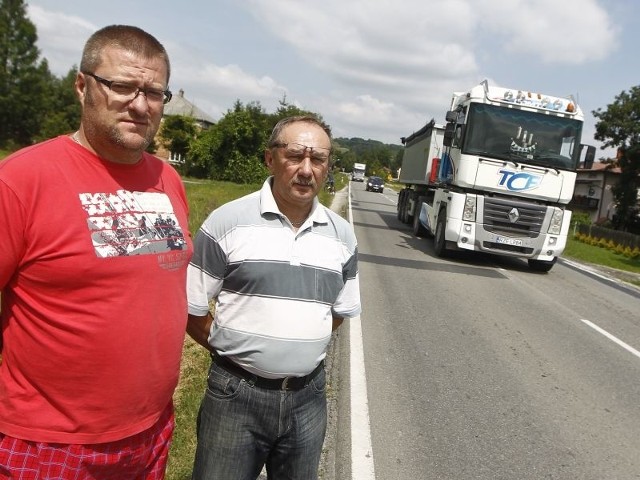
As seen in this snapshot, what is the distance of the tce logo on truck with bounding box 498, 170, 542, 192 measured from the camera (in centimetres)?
1075

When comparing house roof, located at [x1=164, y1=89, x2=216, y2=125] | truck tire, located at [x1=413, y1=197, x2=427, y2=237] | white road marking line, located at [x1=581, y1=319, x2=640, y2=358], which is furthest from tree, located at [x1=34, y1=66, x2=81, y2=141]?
white road marking line, located at [x1=581, y1=319, x2=640, y2=358]

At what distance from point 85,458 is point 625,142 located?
149 ft

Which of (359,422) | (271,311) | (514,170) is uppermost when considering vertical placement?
(514,170)

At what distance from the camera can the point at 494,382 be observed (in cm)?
491

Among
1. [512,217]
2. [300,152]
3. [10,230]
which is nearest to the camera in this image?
[10,230]

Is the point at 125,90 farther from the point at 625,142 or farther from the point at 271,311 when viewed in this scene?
the point at 625,142

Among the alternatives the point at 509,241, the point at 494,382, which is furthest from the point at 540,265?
the point at 494,382

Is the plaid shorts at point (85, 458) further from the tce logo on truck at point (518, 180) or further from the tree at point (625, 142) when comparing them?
Result: the tree at point (625, 142)

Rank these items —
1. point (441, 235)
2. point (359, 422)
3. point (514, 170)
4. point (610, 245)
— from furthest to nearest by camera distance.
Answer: point (610, 245) → point (441, 235) → point (514, 170) → point (359, 422)

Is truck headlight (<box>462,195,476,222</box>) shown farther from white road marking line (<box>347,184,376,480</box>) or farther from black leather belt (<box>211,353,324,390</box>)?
black leather belt (<box>211,353,324,390</box>)

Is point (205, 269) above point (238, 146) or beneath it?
beneath

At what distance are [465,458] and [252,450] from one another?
1989 mm

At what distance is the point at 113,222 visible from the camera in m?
1.67

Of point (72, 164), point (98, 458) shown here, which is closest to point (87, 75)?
point (72, 164)
